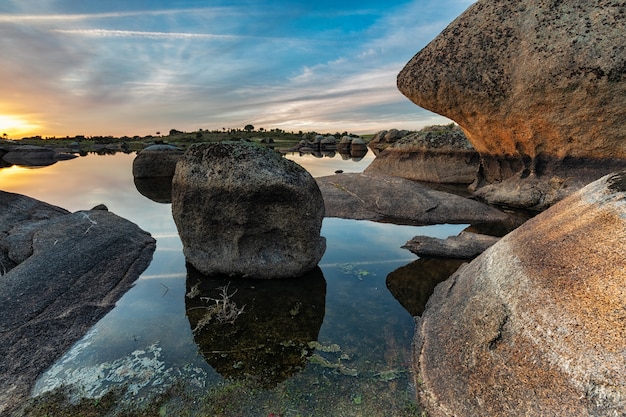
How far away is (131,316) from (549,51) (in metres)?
16.2

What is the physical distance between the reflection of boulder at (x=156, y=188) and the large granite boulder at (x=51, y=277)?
7.33 m

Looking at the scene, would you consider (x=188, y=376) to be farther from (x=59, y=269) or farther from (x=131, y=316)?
(x=59, y=269)

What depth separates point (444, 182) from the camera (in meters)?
23.3

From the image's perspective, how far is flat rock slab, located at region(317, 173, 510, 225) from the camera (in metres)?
13.7

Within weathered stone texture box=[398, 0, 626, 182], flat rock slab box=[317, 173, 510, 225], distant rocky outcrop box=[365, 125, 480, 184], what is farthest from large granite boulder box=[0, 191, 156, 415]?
distant rocky outcrop box=[365, 125, 480, 184]

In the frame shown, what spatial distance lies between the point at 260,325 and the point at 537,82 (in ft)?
45.9

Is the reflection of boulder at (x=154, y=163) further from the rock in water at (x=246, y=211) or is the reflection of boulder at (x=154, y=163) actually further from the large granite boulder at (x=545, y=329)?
the large granite boulder at (x=545, y=329)

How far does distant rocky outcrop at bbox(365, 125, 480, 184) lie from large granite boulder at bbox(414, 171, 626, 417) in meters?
18.5

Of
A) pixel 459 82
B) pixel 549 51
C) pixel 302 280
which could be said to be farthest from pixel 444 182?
pixel 302 280

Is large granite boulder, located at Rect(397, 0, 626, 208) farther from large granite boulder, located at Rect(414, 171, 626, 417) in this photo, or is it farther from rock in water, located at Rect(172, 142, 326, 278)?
rock in water, located at Rect(172, 142, 326, 278)

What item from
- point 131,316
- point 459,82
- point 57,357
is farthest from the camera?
point 459,82

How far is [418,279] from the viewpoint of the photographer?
8273mm

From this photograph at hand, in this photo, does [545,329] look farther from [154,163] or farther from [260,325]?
[154,163]

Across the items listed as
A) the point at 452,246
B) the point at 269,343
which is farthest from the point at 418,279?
the point at 269,343
